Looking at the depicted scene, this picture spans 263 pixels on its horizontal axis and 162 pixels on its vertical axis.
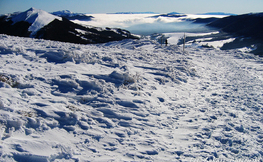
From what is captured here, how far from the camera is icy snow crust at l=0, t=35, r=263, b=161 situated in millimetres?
3719

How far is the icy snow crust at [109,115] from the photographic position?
3.72 metres

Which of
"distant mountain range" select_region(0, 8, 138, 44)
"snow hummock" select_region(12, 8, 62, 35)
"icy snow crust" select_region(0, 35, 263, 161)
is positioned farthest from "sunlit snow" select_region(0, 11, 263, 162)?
"snow hummock" select_region(12, 8, 62, 35)

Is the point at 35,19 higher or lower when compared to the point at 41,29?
higher

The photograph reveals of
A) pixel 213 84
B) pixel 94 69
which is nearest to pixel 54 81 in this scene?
pixel 94 69

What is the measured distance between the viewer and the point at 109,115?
17.0 feet

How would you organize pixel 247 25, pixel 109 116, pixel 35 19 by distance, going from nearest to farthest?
pixel 109 116
pixel 35 19
pixel 247 25

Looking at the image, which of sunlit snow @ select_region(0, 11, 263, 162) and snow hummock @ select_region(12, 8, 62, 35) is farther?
snow hummock @ select_region(12, 8, 62, 35)

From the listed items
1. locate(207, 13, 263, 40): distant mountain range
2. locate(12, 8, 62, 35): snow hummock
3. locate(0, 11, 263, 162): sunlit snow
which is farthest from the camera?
locate(207, 13, 263, 40): distant mountain range

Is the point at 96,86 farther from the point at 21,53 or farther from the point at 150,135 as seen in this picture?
the point at 21,53

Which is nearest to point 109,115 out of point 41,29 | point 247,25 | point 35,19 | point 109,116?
point 109,116

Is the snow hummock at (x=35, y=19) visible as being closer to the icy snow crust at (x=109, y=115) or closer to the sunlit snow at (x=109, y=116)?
the sunlit snow at (x=109, y=116)

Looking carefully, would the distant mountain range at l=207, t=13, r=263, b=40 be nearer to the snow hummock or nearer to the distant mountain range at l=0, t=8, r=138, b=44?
the distant mountain range at l=0, t=8, r=138, b=44

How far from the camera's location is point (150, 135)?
181 inches

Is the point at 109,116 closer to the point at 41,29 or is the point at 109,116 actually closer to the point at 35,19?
the point at 41,29
